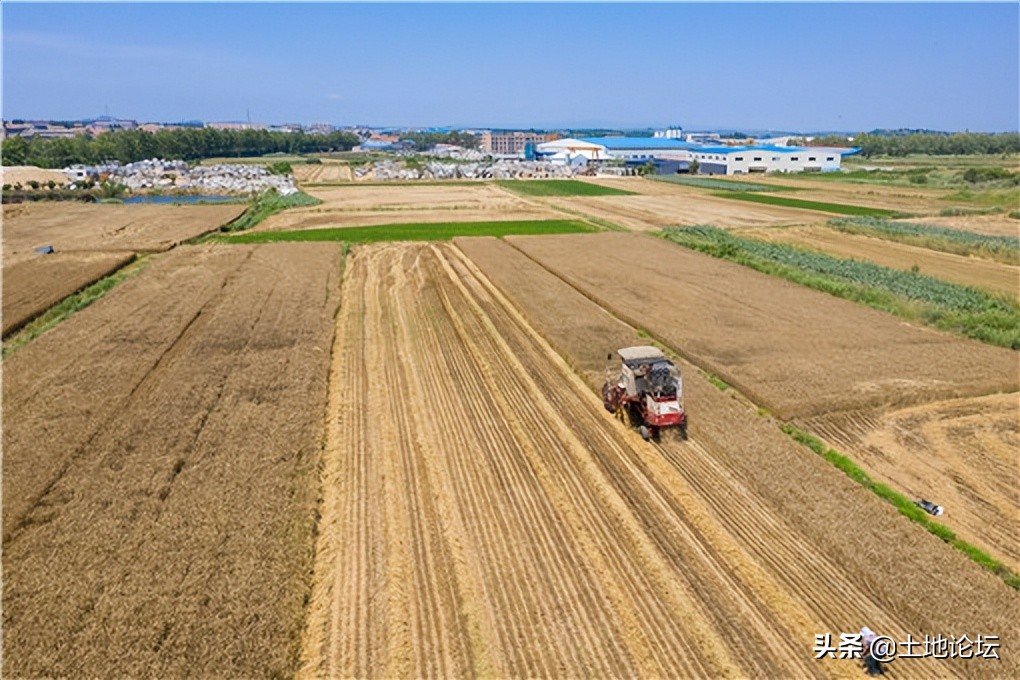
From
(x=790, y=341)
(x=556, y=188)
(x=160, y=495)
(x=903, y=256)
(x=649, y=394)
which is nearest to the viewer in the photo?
(x=160, y=495)

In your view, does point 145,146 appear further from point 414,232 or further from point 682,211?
point 682,211

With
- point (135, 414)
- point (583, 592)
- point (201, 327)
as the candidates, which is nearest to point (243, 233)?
point (201, 327)

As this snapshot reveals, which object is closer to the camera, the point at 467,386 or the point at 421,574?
the point at 421,574

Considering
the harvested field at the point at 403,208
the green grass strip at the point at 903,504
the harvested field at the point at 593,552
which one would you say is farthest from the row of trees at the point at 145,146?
the green grass strip at the point at 903,504

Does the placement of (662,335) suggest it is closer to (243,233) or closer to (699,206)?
(243,233)

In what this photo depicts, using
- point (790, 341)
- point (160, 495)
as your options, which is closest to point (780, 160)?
point (790, 341)

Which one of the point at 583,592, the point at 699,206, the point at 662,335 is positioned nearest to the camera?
the point at 583,592
